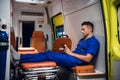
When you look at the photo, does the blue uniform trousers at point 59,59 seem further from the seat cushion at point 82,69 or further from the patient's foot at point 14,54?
the patient's foot at point 14,54

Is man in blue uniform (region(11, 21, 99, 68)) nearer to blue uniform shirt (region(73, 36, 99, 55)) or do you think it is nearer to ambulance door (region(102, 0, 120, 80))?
blue uniform shirt (region(73, 36, 99, 55))

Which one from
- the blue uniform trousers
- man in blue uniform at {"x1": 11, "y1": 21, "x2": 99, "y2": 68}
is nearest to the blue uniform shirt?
man in blue uniform at {"x1": 11, "y1": 21, "x2": 99, "y2": 68}

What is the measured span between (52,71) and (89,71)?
2.54 feet

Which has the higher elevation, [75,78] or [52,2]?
[52,2]

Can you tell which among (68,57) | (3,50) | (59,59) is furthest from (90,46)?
(3,50)

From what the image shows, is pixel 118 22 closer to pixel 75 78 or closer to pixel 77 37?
pixel 75 78

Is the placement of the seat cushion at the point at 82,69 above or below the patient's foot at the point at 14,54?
below

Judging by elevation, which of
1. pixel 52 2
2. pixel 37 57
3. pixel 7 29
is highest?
pixel 52 2

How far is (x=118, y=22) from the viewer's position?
3.25 meters

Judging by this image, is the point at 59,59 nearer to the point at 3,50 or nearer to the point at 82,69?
the point at 82,69

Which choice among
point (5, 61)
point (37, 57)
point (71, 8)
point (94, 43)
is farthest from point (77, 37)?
point (5, 61)

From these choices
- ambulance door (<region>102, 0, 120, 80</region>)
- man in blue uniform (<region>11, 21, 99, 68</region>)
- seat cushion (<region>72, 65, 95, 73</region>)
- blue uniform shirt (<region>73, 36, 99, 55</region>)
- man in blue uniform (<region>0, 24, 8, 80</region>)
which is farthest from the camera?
blue uniform shirt (<region>73, 36, 99, 55</region>)

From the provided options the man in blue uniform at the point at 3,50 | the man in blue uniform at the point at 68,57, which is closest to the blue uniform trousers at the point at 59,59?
the man in blue uniform at the point at 68,57

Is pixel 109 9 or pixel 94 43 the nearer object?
pixel 109 9
